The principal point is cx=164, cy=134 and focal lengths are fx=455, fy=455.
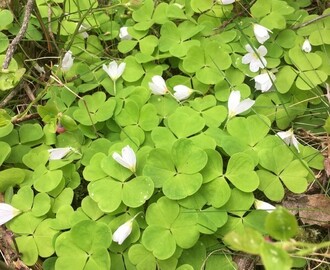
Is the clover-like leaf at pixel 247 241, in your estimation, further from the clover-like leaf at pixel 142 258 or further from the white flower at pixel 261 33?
the white flower at pixel 261 33

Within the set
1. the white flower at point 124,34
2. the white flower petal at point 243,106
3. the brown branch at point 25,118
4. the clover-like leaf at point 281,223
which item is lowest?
the white flower petal at point 243,106

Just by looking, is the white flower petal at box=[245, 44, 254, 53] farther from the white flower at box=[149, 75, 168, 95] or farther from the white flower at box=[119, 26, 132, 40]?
the white flower at box=[119, 26, 132, 40]

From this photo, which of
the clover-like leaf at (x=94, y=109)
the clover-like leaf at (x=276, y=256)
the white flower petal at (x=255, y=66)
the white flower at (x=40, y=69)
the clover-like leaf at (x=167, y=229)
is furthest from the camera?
the white flower at (x=40, y=69)

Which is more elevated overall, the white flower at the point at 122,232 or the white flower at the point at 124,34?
the white flower at the point at 124,34

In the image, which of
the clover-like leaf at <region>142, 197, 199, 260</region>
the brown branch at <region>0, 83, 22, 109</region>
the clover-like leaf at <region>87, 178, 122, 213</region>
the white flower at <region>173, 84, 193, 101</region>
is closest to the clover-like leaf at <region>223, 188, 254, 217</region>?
the clover-like leaf at <region>142, 197, 199, 260</region>

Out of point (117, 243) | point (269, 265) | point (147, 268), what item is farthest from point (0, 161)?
point (269, 265)

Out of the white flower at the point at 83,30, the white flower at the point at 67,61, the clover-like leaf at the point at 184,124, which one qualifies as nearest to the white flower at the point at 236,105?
the clover-like leaf at the point at 184,124

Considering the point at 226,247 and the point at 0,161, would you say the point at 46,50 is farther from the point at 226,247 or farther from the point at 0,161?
the point at 226,247
